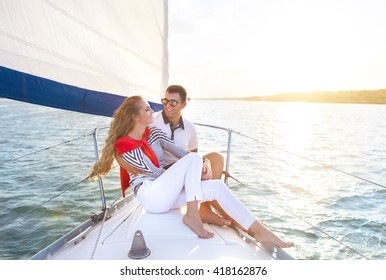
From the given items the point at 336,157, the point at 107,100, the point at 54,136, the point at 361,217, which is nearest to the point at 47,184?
the point at 107,100

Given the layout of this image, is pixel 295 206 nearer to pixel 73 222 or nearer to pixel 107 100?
pixel 73 222

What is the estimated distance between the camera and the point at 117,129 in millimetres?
2135

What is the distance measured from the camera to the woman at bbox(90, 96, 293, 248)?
1918 mm

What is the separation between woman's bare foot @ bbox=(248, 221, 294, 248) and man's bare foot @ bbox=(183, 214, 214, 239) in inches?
10.6

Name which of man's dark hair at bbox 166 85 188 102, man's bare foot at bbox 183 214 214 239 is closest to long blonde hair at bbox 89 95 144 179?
man's dark hair at bbox 166 85 188 102

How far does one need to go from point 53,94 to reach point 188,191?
92 cm

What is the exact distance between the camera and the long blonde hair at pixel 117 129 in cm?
Result: 206

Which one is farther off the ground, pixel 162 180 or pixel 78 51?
pixel 78 51

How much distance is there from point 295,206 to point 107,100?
390 cm

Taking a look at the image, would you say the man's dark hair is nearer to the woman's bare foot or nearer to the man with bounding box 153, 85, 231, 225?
the man with bounding box 153, 85, 231, 225

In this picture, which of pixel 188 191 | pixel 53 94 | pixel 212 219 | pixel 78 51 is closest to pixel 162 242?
pixel 188 191

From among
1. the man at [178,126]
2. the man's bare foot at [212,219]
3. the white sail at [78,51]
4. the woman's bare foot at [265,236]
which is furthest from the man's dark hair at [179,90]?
the woman's bare foot at [265,236]

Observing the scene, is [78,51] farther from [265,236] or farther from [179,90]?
[265,236]
